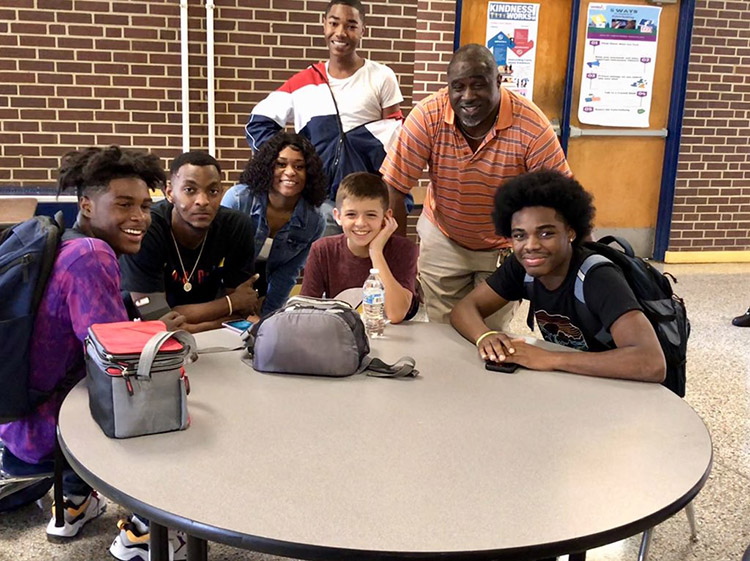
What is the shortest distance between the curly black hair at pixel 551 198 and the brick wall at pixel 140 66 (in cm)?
283

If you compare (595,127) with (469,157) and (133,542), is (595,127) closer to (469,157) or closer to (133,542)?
(469,157)

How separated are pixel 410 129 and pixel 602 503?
185 centimetres

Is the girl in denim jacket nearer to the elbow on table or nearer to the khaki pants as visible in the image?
the khaki pants

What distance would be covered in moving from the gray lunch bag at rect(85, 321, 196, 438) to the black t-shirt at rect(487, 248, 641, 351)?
1077mm

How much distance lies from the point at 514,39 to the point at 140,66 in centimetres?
295

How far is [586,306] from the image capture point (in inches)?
79.4

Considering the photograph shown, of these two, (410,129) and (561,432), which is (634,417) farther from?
(410,129)

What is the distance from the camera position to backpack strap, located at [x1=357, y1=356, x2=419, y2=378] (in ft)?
5.82

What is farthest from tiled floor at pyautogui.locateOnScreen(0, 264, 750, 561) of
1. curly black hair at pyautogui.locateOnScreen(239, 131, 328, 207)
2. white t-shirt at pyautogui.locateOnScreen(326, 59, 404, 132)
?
white t-shirt at pyautogui.locateOnScreen(326, 59, 404, 132)

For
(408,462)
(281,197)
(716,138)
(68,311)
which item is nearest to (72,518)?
(68,311)

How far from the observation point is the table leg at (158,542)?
1.44 metres

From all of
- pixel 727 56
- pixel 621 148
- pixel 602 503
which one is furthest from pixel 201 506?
pixel 727 56

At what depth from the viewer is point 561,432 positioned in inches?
58.7

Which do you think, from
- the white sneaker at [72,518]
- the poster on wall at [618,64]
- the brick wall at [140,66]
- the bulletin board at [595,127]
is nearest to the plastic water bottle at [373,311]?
the white sneaker at [72,518]
